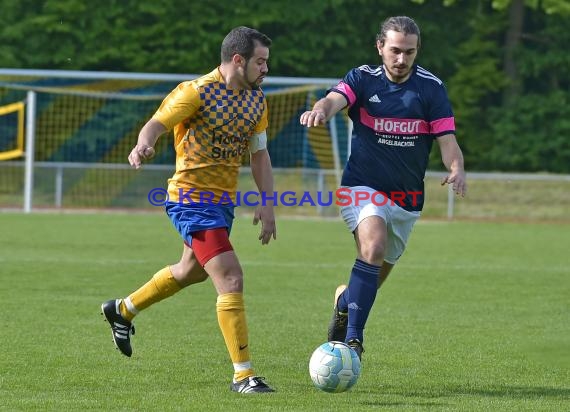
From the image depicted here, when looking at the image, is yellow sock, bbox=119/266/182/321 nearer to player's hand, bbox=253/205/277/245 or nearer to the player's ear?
player's hand, bbox=253/205/277/245

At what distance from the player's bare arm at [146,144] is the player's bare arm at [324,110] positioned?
0.76m

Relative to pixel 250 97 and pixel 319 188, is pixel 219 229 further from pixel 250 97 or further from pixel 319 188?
pixel 319 188

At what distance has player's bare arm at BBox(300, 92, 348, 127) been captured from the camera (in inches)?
259

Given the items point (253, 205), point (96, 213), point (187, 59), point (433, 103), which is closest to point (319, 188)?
point (253, 205)

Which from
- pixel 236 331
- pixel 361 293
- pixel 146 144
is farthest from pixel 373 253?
pixel 146 144

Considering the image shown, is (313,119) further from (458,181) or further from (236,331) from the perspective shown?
(236,331)

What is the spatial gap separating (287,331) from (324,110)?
2572 millimetres

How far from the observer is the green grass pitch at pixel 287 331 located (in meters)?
6.29

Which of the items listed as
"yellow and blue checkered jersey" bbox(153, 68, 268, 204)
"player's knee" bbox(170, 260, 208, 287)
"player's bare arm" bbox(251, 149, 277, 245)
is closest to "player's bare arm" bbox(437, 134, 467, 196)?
"player's bare arm" bbox(251, 149, 277, 245)

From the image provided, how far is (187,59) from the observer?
32.9 meters

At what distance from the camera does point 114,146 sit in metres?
29.8

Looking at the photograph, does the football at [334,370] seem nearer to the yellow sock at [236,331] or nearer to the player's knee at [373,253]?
the yellow sock at [236,331]

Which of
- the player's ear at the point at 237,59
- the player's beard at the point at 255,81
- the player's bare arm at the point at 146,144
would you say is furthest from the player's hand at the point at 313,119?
the player's bare arm at the point at 146,144

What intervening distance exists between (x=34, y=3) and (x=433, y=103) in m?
27.1
